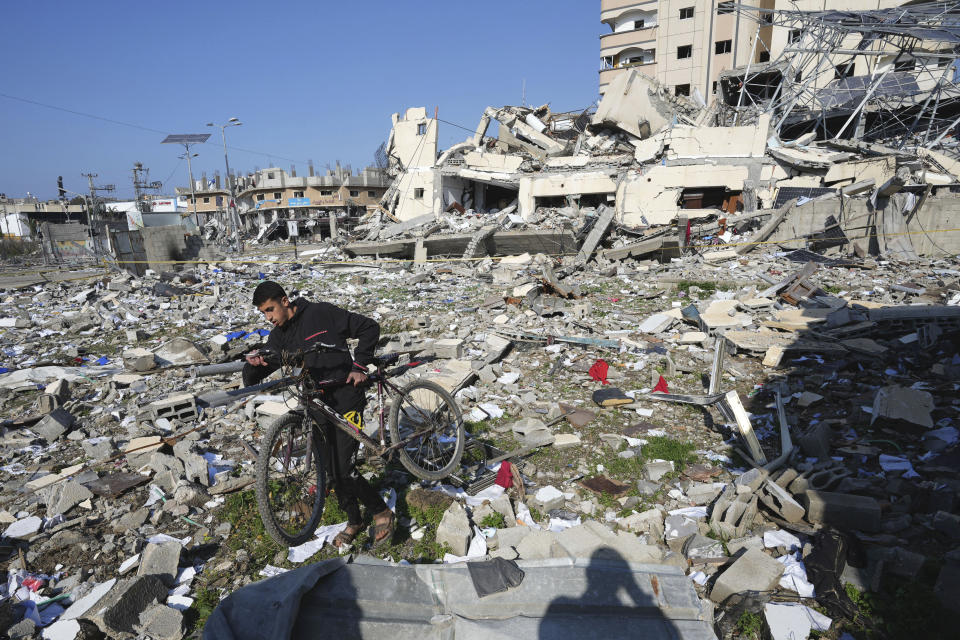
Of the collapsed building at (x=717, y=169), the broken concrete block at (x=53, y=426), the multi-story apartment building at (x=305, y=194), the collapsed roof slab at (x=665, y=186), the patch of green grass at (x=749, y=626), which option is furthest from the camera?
the multi-story apartment building at (x=305, y=194)

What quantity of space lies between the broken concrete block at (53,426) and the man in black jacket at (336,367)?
3711 mm

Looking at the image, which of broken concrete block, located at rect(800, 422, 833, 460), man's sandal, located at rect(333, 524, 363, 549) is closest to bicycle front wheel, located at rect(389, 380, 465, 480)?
man's sandal, located at rect(333, 524, 363, 549)

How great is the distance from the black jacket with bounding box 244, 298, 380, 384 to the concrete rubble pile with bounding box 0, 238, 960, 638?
479 mm

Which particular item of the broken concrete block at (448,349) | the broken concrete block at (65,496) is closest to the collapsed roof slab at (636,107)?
the broken concrete block at (448,349)

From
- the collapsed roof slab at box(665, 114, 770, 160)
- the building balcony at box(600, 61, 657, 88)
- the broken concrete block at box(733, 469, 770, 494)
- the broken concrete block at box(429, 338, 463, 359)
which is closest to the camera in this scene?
the broken concrete block at box(733, 469, 770, 494)

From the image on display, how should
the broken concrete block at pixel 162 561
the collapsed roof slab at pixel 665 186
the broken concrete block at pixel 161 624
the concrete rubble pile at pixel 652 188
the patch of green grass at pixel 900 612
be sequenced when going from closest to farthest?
1. the patch of green grass at pixel 900 612
2. the broken concrete block at pixel 161 624
3. the broken concrete block at pixel 162 561
4. the concrete rubble pile at pixel 652 188
5. the collapsed roof slab at pixel 665 186

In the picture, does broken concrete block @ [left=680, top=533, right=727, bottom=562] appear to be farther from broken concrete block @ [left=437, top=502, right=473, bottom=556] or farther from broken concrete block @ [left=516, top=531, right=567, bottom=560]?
broken concrete block @ [left=437, top=502, right=473, bottom=556]

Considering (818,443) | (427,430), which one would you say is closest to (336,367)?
(427,430)

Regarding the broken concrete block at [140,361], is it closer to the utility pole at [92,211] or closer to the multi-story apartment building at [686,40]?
the utility pole at [92,211]

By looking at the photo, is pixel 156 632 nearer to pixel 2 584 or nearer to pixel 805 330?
pixel 2 584

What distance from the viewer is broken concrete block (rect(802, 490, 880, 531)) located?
10.1 feet

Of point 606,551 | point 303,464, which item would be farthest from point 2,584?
point 606,551

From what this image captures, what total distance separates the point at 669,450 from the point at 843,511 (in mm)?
1456

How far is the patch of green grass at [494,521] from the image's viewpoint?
3.51 metres
